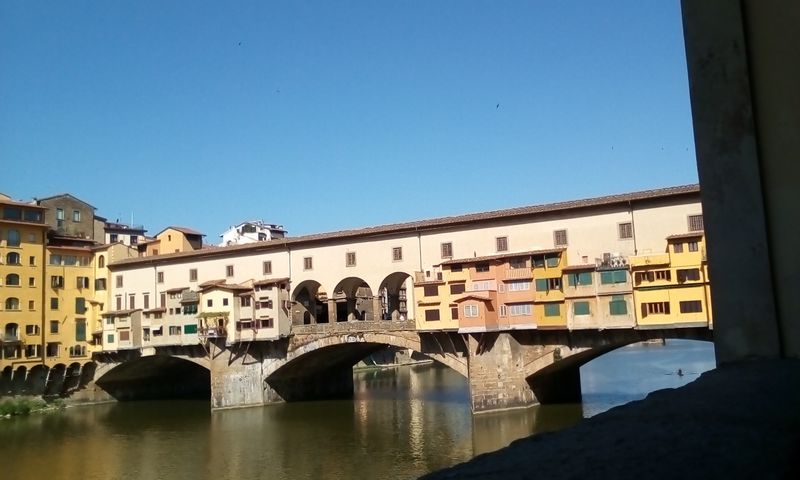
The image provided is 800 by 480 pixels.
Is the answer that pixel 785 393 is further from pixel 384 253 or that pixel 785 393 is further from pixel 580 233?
pixel 384 253

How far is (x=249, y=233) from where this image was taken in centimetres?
7100

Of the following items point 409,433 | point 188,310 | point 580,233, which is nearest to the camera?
point 409,433

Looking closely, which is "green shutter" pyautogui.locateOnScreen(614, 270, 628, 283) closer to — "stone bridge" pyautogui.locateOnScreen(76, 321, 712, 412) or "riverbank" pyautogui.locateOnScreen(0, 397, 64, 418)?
"stone bridge" pyautogui.locateOnScreen(76, 321, 712, 412)

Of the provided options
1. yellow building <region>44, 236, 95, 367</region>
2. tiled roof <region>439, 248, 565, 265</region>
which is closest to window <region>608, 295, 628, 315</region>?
tiled roof <region>439, 248, 565, 265</region>

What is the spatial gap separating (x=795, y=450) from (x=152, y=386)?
4619 centimetres

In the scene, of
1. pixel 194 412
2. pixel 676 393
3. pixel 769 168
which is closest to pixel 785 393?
pixel 676 393

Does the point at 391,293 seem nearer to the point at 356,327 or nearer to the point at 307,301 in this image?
the point at 307,301

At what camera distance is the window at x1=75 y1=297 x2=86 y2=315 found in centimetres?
4138

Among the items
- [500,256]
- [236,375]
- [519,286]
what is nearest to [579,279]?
[519,286]

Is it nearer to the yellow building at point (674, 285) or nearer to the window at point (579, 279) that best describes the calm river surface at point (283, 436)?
the yellow building at point (674, 285)

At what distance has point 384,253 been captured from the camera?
109 feet

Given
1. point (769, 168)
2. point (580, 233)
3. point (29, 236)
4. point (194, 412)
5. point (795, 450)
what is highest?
point (29, 236)

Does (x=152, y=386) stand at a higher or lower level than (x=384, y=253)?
lower

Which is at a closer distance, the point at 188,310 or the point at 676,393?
the point at 676,393
